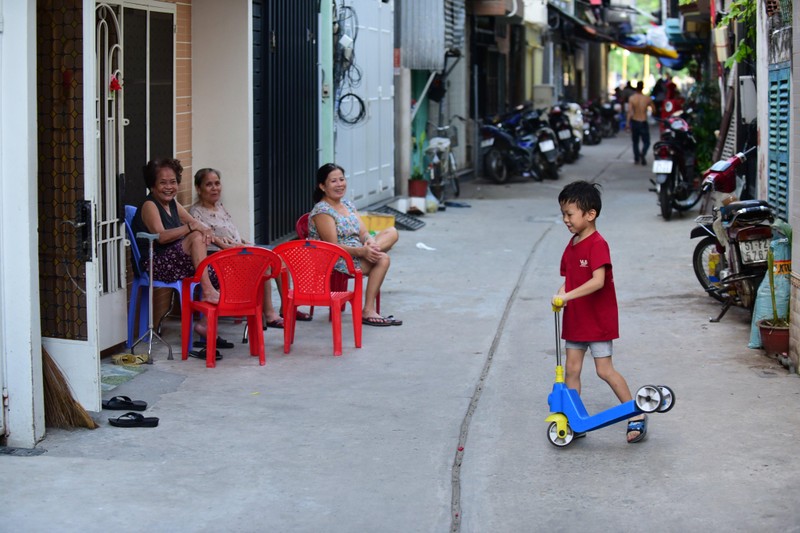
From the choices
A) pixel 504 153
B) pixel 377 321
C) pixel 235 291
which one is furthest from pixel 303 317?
pixel 504 153

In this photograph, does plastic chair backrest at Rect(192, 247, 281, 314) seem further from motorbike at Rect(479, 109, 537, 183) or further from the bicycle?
motorbike at Rect(479, 109, 537, 183)

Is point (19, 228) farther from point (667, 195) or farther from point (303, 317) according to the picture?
point (667, 195)

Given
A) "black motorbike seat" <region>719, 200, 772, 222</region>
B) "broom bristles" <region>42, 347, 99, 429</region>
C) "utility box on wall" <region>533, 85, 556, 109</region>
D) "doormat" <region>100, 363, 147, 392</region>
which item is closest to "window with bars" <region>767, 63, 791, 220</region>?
"black motorbike seat" <region>719, 200, 772, 222</region>

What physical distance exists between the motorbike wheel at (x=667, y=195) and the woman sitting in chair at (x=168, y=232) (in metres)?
8.22

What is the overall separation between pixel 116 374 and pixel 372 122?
27.6 feet

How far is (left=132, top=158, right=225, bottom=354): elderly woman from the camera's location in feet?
25.9

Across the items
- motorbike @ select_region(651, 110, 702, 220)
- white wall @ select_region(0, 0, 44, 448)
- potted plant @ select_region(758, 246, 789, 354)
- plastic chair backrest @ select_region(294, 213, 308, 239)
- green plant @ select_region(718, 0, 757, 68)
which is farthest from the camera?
motorbike @ select_region(651, 110, 702, 220)

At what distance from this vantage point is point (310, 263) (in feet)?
26.3

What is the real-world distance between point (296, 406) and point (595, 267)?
1.92 metres

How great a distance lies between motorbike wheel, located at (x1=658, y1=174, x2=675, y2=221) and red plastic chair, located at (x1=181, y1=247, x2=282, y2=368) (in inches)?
325

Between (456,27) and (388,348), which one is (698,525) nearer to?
(388,348)

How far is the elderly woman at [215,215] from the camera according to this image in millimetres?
8523

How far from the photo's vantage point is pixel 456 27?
17922 millimetres

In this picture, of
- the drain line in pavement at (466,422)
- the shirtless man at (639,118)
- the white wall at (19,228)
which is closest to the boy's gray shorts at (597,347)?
the drain line in pavement at (466,422)
